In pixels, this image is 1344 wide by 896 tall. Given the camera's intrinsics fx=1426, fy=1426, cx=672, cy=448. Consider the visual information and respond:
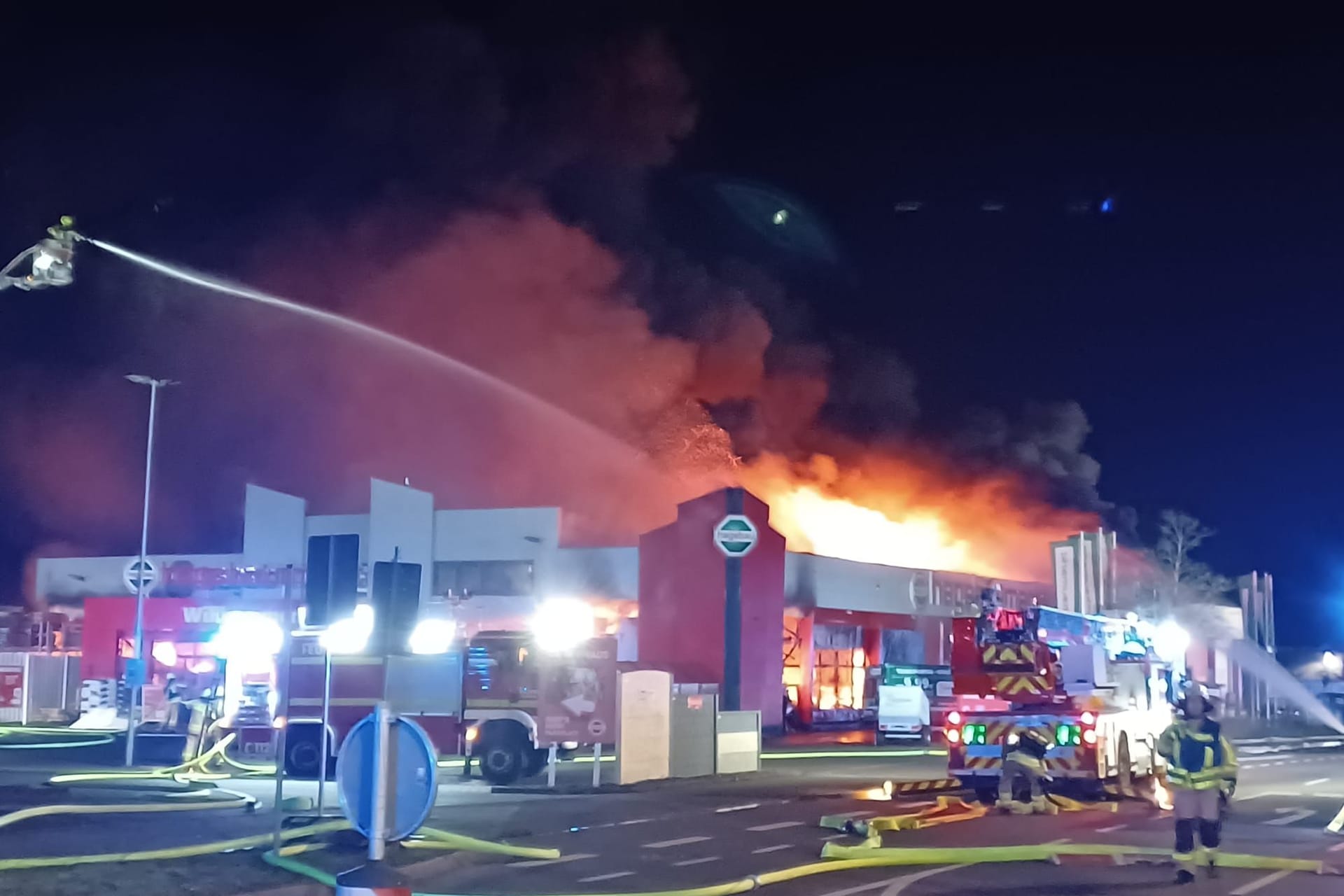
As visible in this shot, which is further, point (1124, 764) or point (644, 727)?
point (644, 727)

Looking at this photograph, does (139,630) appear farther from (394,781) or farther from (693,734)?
(394,781)

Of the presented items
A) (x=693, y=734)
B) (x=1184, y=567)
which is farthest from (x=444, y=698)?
(x=1184, y=567)

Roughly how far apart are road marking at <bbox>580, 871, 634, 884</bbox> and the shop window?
92.8ft

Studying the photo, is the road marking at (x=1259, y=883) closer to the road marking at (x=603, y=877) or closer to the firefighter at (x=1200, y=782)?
the firefighter at (x=1200, y=782)

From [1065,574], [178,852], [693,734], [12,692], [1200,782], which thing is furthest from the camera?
[12,692]

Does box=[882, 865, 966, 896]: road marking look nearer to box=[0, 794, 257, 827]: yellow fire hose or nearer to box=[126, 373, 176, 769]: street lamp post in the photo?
box=[0, 794, 257, 827]: yellow fire hose

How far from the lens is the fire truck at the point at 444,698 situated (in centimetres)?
2053

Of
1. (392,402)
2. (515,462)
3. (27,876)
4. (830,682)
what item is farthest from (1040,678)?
(392,402)

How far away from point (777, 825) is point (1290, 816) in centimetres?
634

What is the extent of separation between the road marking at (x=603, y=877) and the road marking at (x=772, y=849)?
161cm

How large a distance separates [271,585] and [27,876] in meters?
28.6

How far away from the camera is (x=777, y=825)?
51.0 feet

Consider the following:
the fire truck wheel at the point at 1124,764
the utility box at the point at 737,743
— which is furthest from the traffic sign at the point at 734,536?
the fire truck wheel at the point at 1124,764

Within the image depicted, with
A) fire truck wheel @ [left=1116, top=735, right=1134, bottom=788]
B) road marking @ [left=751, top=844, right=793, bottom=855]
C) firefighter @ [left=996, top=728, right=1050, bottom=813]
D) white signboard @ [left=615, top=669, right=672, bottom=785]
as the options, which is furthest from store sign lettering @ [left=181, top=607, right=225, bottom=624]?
fire truck wheel @ [left=1116, top=735, right=1134, bottom=788]
